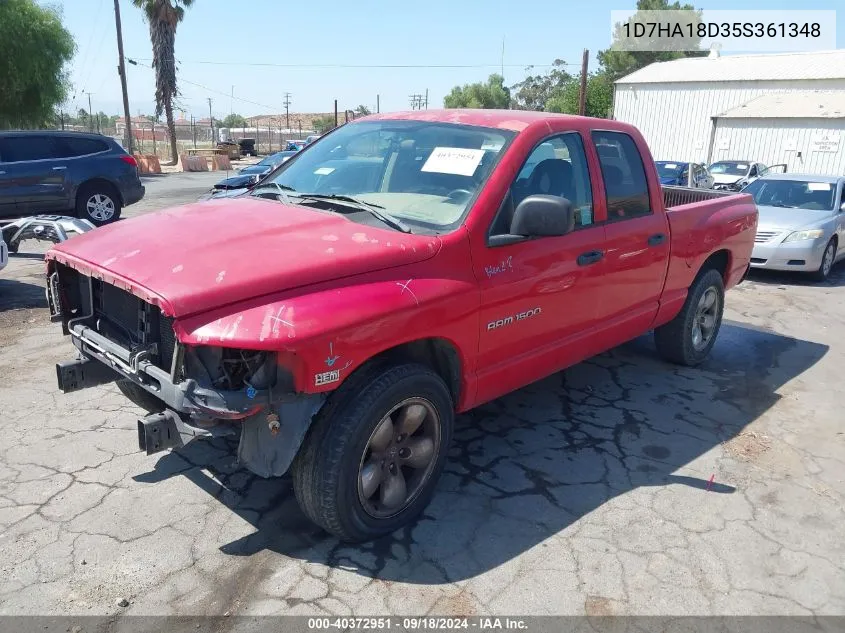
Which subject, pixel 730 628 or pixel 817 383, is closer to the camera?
pixel 730 628

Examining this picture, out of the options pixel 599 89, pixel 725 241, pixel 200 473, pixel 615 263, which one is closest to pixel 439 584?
pixel 200 473

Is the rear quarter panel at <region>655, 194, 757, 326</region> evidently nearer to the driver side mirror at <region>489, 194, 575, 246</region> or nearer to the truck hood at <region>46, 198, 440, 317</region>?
the driver side mirror at <region>489, 194, 575, 246</region>

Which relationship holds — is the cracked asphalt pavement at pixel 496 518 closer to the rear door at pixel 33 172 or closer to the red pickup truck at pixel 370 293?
the red pickup truck at pixel 370 293

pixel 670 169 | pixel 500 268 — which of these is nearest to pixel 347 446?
pixel 500 268

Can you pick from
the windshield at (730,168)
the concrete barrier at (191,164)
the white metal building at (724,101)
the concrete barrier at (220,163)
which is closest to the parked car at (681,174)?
the windshield at (730,168)

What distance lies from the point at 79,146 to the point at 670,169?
13.3 m

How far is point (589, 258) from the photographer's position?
4.04 meters

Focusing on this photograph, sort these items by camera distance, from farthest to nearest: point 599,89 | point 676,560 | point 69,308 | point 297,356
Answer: point 599,89, point 69,308, point 676,560, point 297,356

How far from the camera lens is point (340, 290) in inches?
113

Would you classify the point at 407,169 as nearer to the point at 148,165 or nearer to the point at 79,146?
the point at 79,146

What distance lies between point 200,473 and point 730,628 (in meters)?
2.74

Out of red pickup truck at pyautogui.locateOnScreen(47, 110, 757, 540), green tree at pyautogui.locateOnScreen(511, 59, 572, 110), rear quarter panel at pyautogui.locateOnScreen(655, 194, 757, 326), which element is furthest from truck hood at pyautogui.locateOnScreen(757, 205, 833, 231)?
green tree at pyautogui.locateOnScreen(511, 59, 572, 110)

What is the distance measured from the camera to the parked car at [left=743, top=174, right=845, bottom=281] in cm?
941

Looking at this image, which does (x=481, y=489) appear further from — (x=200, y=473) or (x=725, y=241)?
(x=725, y=241)
